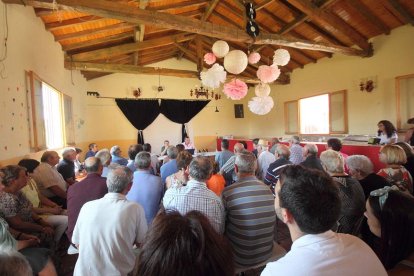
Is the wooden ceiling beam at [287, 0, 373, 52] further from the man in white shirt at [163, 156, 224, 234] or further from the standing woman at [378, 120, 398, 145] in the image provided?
the man in white shirt at [163, 156, 224, 234]

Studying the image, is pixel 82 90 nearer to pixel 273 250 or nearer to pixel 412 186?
pixel 273 250

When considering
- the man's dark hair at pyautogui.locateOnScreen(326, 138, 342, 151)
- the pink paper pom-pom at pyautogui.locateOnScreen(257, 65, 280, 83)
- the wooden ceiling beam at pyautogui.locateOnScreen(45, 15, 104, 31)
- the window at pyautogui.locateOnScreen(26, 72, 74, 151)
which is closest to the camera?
the window at pyautogui.locateOnScreen(26, 72, 74, 151)

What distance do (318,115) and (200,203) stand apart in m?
6.42

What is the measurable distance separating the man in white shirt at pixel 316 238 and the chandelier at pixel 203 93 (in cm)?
844

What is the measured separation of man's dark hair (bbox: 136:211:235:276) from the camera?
23.7 inches

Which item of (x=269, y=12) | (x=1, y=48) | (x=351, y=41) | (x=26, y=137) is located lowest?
(x=26, y=137)

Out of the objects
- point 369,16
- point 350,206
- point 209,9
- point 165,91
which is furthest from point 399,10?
point 165,91

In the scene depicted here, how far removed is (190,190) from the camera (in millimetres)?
1799

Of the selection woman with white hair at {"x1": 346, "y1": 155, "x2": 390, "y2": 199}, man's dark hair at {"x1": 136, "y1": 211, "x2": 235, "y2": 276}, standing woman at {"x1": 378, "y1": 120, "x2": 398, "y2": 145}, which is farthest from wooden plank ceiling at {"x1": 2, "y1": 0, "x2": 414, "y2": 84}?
man's dark hair at {"x1": 136, "y1": 211, "x2": 235, "y2": 276}

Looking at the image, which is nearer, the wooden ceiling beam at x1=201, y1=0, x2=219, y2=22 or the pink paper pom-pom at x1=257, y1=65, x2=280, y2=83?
the pink paper pom-pom at x1=257, y1=65, x2=280, y2=83

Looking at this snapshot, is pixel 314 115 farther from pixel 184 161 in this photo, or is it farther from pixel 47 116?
pixel 47 116

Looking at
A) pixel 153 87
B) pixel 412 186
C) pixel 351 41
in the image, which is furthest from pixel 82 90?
pixel 412 186

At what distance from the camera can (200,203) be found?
5.72 ft

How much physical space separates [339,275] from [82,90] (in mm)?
7968
